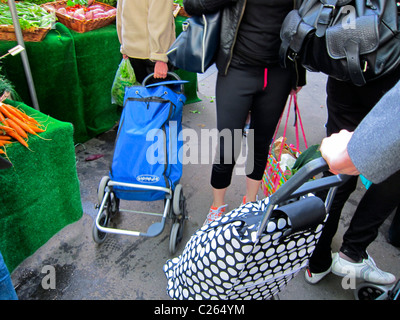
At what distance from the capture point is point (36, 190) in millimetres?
1975

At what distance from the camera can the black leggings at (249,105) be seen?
185cm

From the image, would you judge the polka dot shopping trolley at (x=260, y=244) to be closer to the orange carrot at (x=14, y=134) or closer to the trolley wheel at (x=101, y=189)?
the trolley wheel at (x=101, y=189)

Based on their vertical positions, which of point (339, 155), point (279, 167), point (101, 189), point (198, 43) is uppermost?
point (339, 155)

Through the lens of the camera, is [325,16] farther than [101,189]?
No

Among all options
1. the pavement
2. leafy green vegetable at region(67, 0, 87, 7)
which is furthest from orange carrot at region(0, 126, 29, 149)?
leafy green vegetable at region(67, 0, 87, 7)

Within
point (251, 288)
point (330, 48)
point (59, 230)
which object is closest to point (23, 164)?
point (59, 230)

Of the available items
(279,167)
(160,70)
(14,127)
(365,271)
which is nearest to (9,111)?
(14,127)

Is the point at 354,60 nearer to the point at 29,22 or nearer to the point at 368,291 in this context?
the point at 368,291

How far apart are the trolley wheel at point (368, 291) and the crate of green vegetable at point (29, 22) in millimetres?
3037

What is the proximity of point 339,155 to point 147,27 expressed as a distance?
2043 millimetres

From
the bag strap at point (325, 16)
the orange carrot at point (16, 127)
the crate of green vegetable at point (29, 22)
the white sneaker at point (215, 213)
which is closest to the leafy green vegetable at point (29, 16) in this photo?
the crate of green vegetable at point (29, 22)

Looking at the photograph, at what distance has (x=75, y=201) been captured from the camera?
2.32m

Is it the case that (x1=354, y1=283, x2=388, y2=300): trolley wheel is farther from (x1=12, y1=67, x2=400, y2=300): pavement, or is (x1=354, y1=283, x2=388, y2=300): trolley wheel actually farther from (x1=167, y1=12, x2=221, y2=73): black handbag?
(x1=167, y1=12, x2=221, y2=73): black handbag

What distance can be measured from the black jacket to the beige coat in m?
0.62
